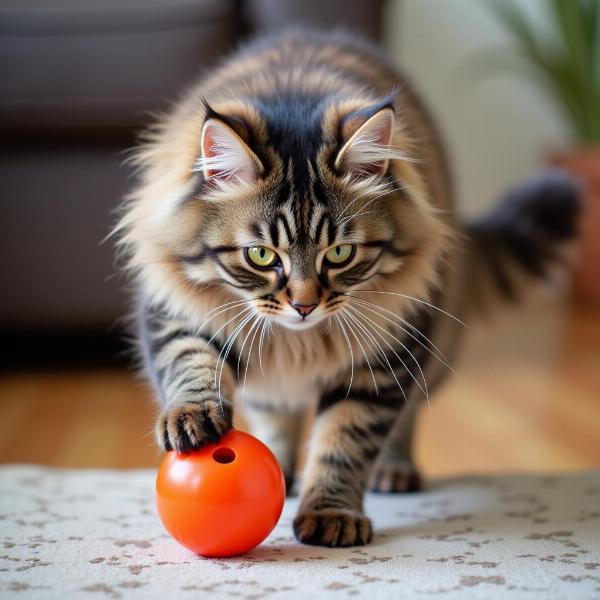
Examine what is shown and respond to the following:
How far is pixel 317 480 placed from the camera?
139cm

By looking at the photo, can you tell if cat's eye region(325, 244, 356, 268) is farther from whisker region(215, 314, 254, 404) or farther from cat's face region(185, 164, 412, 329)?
whisker region(215, 314, 254, 404)

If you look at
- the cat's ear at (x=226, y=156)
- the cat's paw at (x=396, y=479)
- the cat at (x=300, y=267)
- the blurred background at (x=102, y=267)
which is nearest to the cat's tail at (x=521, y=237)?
the blurred background at (x=102, y=267)

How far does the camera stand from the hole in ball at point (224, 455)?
122 cm

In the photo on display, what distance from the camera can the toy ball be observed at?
1163 mm

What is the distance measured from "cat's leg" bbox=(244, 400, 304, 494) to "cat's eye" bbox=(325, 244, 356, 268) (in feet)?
1.50

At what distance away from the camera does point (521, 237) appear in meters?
2.09

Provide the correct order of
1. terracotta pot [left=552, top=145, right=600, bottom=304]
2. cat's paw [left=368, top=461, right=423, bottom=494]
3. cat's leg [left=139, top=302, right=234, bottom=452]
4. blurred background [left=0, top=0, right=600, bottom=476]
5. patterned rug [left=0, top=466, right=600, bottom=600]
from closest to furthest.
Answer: patterned rug [left=0, top=466, right=600, bottom=600] → cat's leg [left=139, top=302, right=234, bottom=452] → cat's paw [left=368, top=461, right=423, bottom=494] → blurred background [left=0, top=0, right=600, bottom=476] → terracotta pot [left=552, top=145, right=600, bottom=304]

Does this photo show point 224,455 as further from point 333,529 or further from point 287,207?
point 287,207

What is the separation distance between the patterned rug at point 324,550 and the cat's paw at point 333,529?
2 centimetres

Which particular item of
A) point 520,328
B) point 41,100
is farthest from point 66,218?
point 520,328

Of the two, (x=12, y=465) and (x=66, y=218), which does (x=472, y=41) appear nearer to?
(x=66, y=218)

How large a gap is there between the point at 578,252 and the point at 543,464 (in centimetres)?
168

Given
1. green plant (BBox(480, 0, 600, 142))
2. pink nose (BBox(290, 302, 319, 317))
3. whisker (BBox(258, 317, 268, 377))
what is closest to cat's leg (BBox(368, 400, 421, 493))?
whisker (BBox(258, 317, 268, 377))

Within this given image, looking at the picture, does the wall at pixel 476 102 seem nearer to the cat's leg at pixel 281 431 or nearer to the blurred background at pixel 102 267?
the blurred background at pixel 102 267
